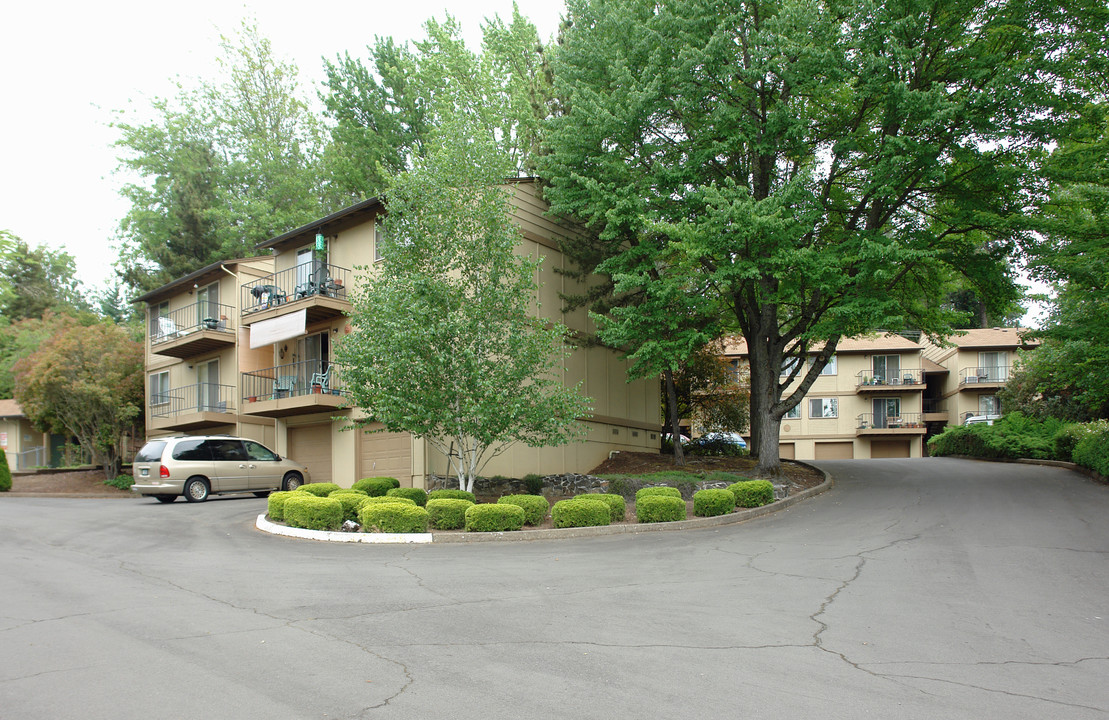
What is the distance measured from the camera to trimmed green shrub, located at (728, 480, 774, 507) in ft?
51.1

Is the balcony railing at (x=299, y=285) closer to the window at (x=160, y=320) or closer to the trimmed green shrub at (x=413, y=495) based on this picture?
the window at (x=160, y=320)

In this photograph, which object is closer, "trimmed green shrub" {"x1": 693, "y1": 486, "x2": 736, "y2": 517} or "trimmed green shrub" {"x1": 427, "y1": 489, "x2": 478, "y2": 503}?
"trimmed green shrub" {"x1": 427, "y1": 489, "x2": 478, "y2": 503}

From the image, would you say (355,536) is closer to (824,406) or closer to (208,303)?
(208,303)

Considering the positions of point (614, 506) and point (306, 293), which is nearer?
point (614, 506)

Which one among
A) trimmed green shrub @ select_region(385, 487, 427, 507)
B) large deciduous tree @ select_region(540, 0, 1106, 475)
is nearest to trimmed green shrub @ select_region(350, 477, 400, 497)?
trimmed green shrub @ select_region(385, 487, 427, 507)

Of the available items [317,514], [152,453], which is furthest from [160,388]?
[317,514]

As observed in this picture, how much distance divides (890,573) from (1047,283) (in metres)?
12.8

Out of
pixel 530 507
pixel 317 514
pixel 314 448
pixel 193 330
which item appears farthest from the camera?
pixel 193 330

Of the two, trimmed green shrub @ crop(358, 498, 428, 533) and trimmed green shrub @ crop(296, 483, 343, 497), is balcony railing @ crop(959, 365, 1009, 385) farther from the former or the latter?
trimmed green shrub @ crop(358, 498, 428, 533)

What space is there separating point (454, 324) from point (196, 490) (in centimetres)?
1008

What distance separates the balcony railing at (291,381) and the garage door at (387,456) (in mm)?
1813

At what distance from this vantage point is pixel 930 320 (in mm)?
21094

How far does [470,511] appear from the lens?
42.4 feet

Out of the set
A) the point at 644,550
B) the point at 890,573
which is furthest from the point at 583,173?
the point at 890,573
